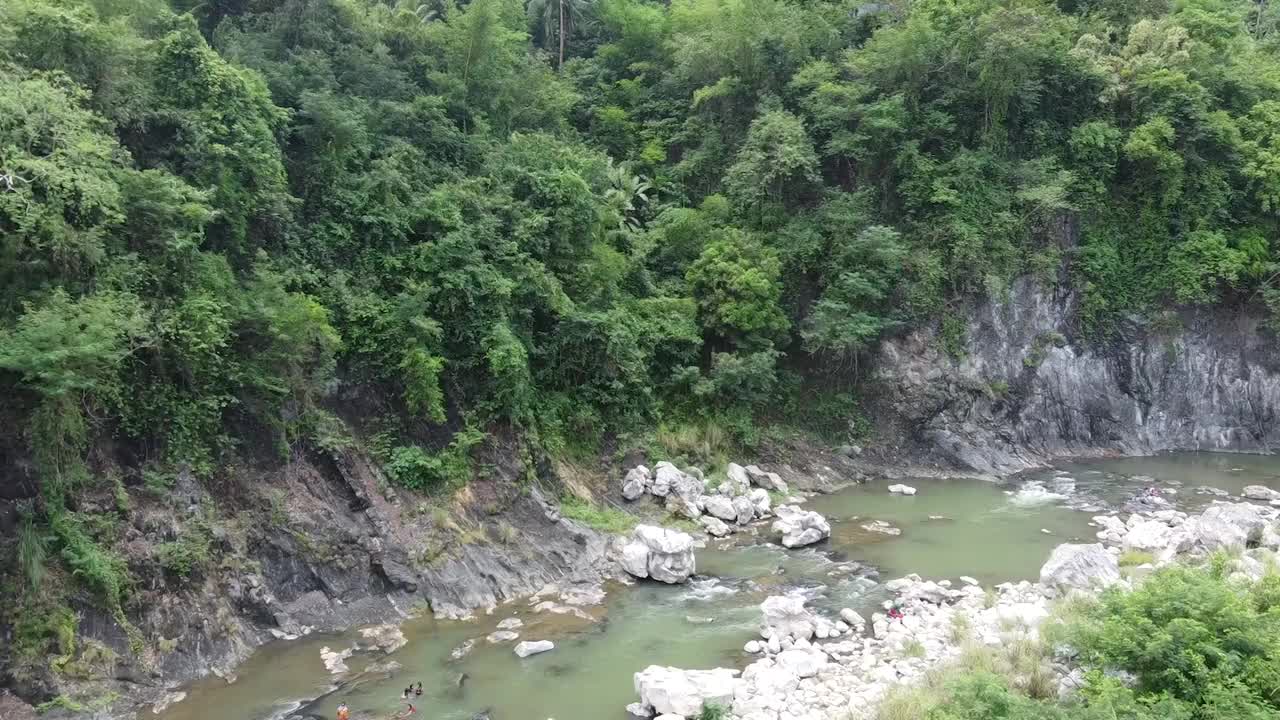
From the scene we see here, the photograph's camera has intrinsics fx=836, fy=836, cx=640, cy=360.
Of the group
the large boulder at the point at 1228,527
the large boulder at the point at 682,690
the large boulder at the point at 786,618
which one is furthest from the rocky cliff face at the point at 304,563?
the large boulder at the point at 1228,527

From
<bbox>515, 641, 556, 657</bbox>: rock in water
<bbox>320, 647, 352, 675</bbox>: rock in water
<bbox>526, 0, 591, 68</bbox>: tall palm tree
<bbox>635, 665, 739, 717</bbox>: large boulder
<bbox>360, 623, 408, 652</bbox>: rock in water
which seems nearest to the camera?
<bbox>635, 665, 739, 717</bbox>: large boulder

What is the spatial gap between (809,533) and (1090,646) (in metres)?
9.91

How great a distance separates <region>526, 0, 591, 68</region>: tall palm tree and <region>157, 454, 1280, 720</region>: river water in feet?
83.1

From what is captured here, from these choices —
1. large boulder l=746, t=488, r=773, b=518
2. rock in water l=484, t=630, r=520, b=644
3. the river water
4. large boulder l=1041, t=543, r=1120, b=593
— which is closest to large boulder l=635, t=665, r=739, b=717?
the river water

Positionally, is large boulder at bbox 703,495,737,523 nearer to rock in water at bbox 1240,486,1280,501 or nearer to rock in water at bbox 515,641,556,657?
rock in water at bbox 515,641,556,657

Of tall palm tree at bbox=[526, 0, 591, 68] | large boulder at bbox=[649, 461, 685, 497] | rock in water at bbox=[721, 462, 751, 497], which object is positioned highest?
tall palm tree at bbox=[526, 0, 591, 68]

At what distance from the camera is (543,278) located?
71.5ft

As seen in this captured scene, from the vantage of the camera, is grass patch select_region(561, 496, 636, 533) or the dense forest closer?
the dense forest

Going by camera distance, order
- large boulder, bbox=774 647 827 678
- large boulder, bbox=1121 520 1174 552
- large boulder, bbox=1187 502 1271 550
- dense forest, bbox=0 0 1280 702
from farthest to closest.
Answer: large boulder, bbox=1121 520 1174 552 < large boulder, bbox=1187 502 1271 550 < dense forest, bbox=0 0 1280 702 < large boulder, bbox=774 647 827 678

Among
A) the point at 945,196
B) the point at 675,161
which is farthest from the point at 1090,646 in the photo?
the point at 675,161

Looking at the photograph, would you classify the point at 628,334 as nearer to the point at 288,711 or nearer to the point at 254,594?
the point at 254,594

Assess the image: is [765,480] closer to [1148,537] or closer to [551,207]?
[1148,537]

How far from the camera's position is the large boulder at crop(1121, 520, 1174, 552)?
19.4 meters

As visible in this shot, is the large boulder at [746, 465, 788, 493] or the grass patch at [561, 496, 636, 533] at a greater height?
the grass patch at [561, 496, 636, 533]
